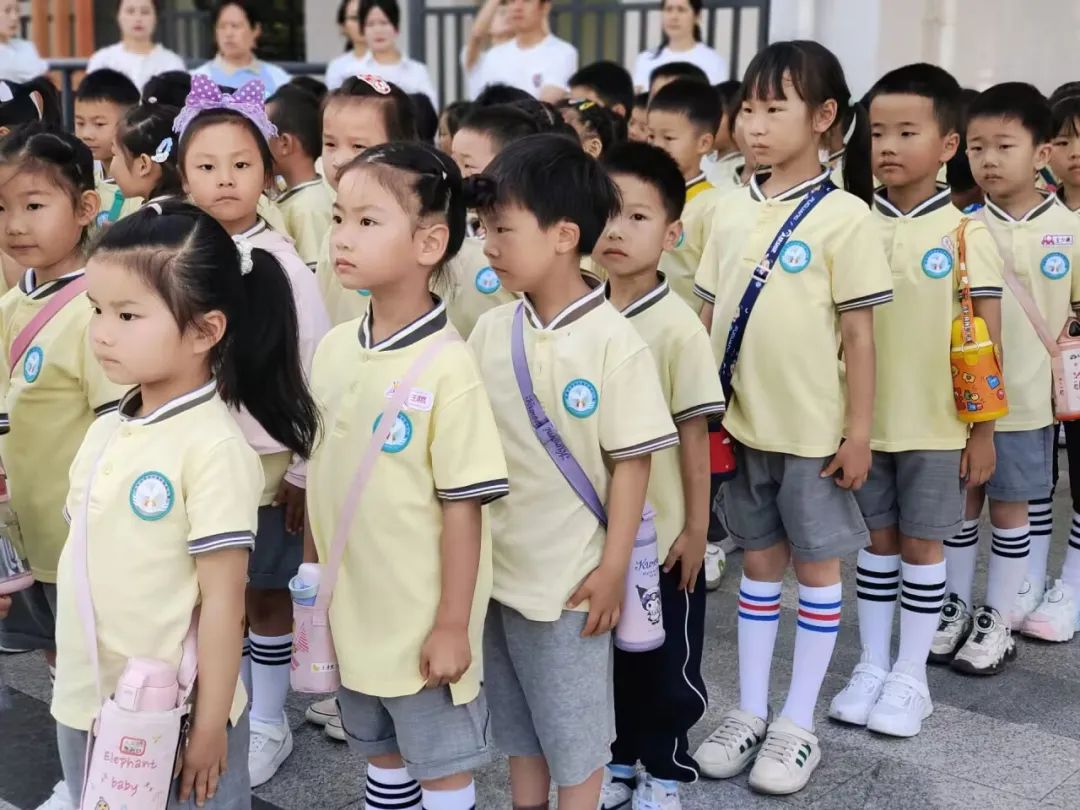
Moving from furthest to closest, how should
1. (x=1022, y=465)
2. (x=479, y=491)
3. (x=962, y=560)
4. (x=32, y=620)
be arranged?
(x=962, y=560) → (x=1022, y=465) → (x=32, y=620) → (x=479, y=491)

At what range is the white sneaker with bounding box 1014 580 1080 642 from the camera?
12.0 feet

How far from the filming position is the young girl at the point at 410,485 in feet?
6.89

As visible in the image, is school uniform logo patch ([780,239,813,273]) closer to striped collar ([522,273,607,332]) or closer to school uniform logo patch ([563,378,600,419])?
striped collar ([522,273,607,332])

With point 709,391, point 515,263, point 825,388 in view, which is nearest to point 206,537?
point 515,263

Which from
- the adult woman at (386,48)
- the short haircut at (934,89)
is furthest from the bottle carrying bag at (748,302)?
the adult woman at (386,48)

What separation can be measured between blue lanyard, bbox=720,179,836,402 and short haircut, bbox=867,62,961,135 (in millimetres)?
420

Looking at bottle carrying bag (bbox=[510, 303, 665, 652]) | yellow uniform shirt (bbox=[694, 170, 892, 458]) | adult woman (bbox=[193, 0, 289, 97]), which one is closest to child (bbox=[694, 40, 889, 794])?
yellow uniform shirt (bbox=[694, 170, 892, 458])

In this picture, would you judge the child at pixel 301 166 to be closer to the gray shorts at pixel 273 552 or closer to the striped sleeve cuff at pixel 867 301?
the gray shorts at pixel 273 552

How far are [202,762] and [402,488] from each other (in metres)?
0.51

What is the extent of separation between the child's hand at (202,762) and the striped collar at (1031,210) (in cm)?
249

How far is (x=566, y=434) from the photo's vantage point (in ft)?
7.45

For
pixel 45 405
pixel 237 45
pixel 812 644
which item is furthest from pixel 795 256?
pixel 237 45

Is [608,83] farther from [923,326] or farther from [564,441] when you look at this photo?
[564,441]

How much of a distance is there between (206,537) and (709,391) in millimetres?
1030
